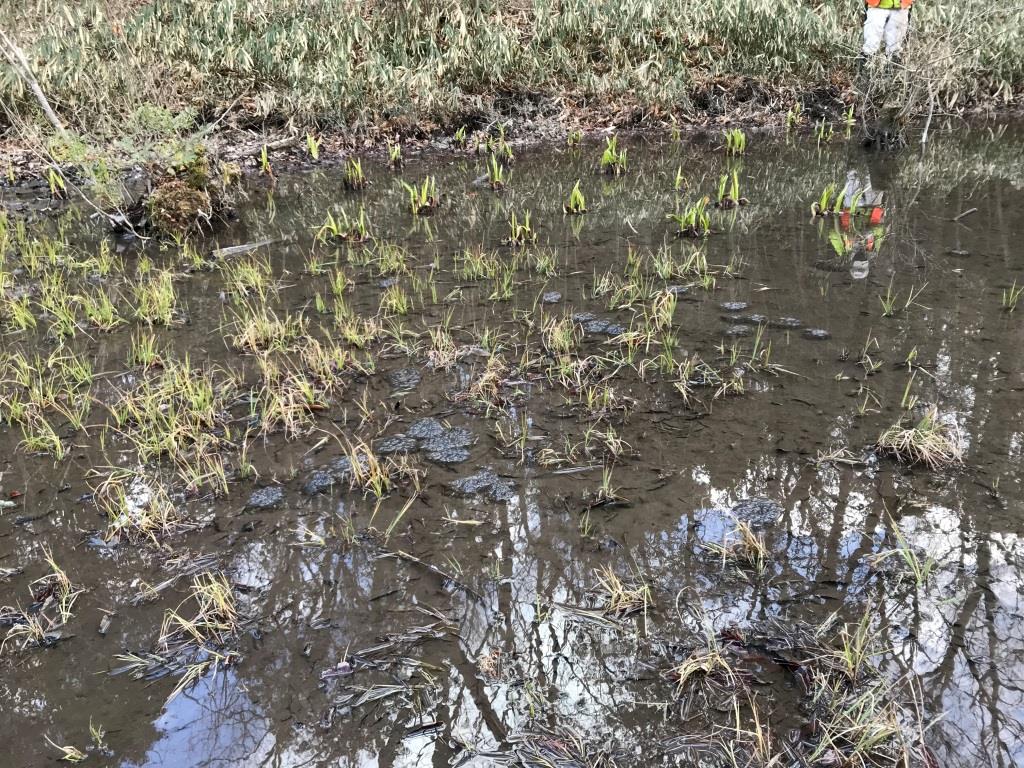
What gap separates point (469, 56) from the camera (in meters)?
11.8

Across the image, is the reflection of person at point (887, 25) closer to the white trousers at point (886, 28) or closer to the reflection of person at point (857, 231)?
the white trousers at point (886, 28)

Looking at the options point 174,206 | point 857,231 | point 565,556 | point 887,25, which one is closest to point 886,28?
point 887,25

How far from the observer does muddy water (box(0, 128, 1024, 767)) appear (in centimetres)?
242

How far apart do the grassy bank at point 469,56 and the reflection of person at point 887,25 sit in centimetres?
219

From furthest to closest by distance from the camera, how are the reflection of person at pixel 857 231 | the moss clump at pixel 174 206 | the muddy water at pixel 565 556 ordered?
the moss clump at pixel 174 206, the reflection of person at pixel 857 231, the muddy water at pixel 565 556

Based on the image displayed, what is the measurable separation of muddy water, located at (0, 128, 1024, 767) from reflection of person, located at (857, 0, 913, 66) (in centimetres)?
452

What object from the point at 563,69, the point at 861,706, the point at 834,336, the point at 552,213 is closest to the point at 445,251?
the point at 552,213

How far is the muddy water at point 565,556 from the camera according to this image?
2424 mm

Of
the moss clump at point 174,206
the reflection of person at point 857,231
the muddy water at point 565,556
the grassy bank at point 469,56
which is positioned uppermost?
the grassy bank at point 469,56

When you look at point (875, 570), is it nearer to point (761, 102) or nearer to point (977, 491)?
point (977, 491)

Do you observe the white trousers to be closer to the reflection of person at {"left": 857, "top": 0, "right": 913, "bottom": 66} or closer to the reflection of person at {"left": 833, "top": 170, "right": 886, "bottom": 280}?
the reflection of person at {"left": 857, "top": 0, "right": 913, "bottom": 66}

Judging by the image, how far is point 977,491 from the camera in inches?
130

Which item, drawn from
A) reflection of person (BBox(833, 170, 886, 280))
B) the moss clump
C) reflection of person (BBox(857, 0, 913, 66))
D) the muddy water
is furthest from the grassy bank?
the muddy water

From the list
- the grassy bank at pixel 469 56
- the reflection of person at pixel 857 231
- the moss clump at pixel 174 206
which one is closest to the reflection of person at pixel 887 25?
the reflection of person at pixel 857 231
